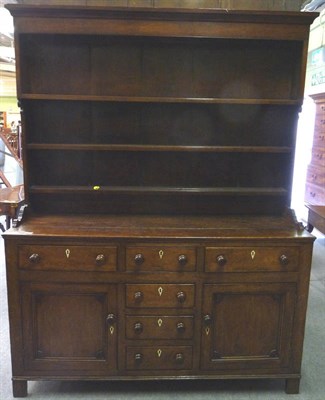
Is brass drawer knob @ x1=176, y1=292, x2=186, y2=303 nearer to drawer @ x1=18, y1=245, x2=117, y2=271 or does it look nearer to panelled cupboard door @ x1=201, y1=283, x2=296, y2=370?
panelled cupboard door @ x1=201, y1=283, x2=296, y2=370

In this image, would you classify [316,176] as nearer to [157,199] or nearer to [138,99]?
[157,199]

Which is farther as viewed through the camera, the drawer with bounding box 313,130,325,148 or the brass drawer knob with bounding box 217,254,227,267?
the drawer with bounding box 313,130,325,148

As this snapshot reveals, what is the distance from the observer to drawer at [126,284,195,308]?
1.86 metres

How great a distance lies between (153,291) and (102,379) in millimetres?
547

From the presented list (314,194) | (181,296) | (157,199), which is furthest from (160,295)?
(314,194)

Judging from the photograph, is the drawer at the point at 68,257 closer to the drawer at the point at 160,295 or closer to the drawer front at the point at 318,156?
the drawer at the point at 160,295

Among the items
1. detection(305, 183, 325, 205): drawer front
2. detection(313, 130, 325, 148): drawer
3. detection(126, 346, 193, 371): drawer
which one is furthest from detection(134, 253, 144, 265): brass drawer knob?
detection(313, 130, 325, 148): drawer

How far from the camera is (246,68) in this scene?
215 centimetres

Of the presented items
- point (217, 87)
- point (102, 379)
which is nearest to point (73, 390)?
point (102, 379)

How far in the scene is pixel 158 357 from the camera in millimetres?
1941

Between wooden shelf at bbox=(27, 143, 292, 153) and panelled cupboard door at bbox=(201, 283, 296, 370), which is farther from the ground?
wooden shelf at bbox=(27, 143, 292, 153)

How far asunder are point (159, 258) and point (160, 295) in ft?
0.64

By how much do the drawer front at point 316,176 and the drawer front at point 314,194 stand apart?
0.19 ft

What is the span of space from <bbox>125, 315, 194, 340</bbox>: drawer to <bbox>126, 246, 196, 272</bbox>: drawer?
0.27 metres
